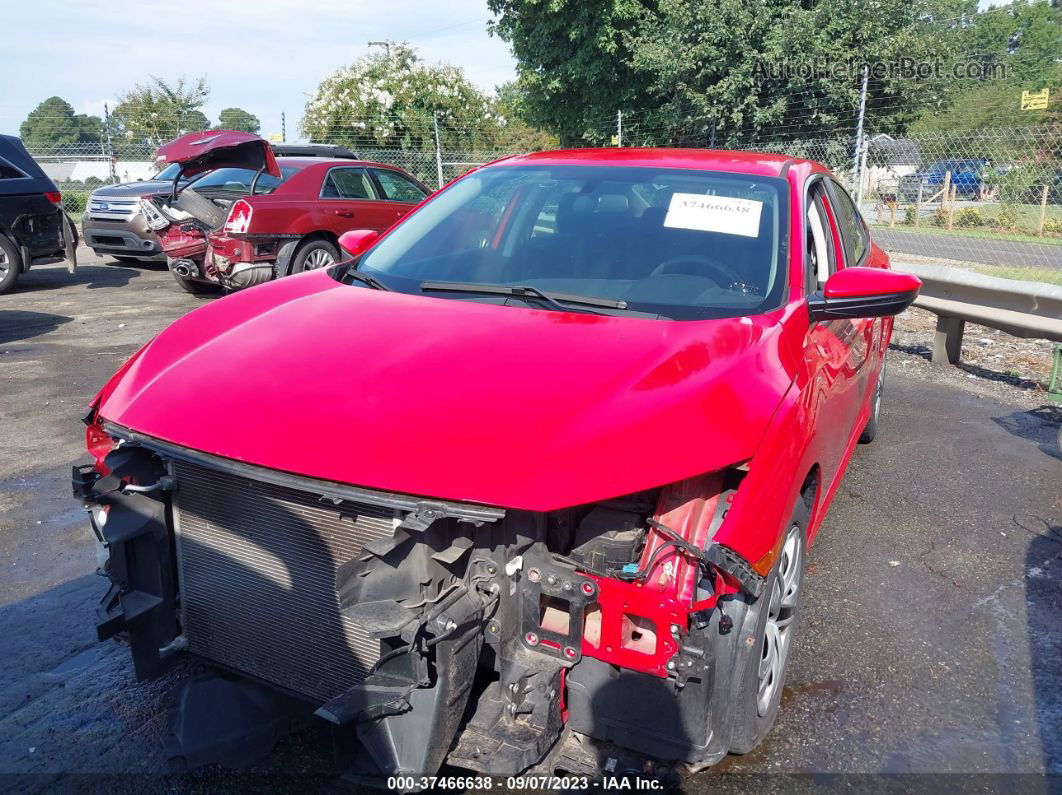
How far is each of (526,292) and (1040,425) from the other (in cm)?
466

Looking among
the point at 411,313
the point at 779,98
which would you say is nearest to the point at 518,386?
the point at 411,313

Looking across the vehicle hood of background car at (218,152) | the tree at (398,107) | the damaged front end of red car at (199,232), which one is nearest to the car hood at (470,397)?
the vehicle hood of background car at (218,152)

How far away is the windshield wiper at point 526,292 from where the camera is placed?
290 centimetres

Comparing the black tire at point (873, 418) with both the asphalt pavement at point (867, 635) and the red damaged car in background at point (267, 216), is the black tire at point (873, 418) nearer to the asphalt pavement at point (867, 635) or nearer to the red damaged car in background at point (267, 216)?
the asphalt pavement at point (867, 635)

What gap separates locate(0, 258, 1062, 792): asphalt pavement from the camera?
2631 millimetres

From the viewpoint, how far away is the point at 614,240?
333cm

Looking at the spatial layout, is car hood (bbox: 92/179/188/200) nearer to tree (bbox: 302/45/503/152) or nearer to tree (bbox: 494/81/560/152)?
tree (bbox: 302/45/503/152)

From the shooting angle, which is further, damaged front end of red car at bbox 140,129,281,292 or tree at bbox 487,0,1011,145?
tree at bbox 487,0,1011,145

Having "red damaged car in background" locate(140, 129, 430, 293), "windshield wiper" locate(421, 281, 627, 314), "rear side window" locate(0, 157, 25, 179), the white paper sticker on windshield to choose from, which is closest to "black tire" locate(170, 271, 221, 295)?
"red damaged car in background" locate(140, 129, 430, 293)

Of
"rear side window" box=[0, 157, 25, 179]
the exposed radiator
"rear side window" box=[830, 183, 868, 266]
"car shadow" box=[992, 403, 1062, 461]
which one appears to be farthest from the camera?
"rear side window" box=[0, 157, 25, 179]

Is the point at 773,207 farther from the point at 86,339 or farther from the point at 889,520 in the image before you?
the point at 86,339

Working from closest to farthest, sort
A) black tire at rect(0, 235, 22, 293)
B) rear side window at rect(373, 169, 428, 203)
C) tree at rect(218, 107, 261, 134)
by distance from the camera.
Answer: black tire at rect(0, 235, 22, 293)
rear side window at rect(373, 169, 428, 203)
tree at rect(218, 107, 261, 134)

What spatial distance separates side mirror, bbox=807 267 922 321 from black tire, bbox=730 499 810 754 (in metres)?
0.69

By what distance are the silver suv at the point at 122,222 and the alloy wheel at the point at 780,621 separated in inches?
444
